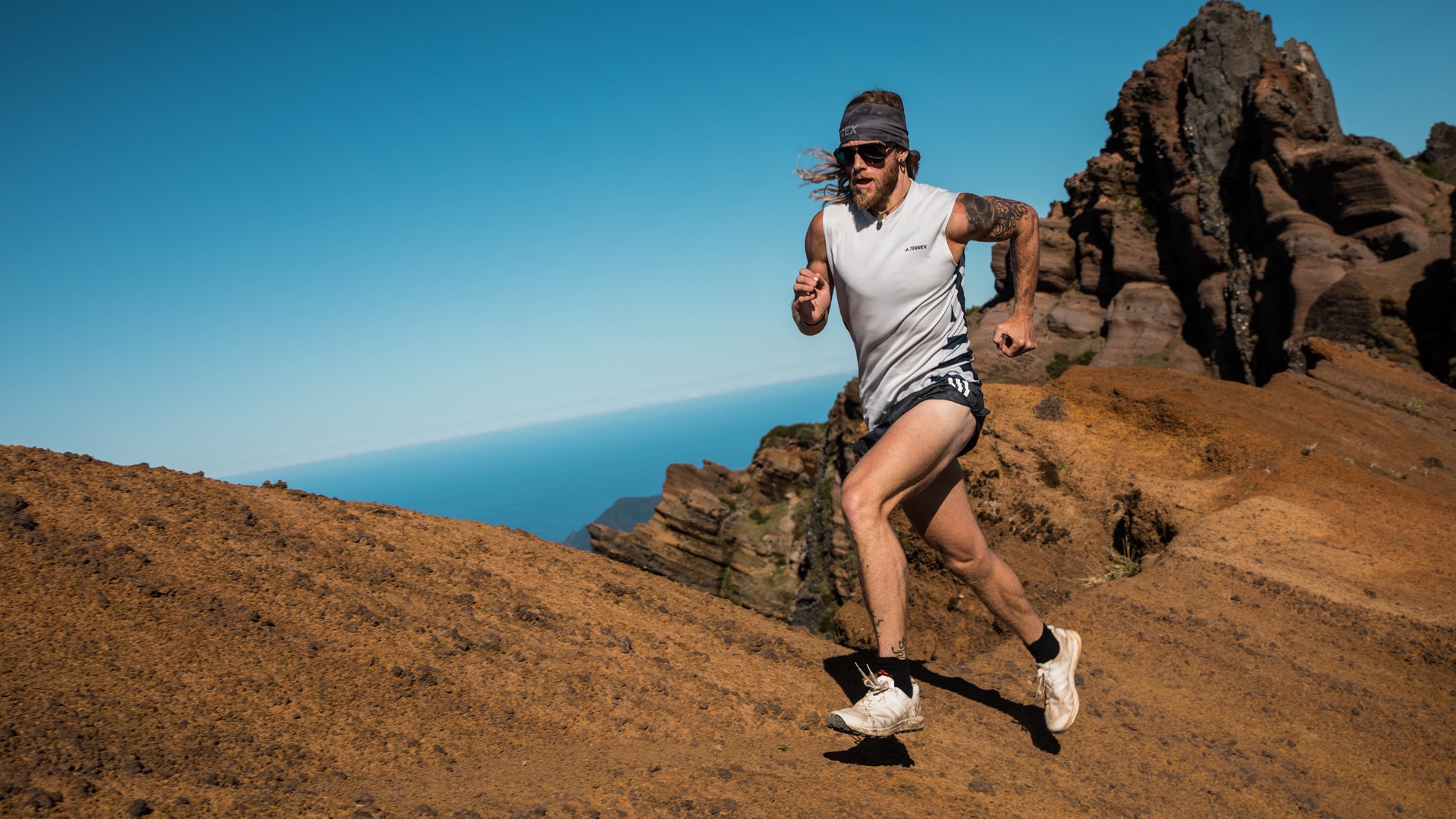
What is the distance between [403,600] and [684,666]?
160 centimetres

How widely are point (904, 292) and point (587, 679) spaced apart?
8.28ft

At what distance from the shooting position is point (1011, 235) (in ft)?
14.5

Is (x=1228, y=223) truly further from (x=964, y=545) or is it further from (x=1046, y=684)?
(x=964, y=545)

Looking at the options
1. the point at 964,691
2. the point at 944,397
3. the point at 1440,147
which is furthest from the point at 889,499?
the point at 1440,147

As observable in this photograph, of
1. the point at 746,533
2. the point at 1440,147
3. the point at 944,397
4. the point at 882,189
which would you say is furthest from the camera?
the point at 1440,147

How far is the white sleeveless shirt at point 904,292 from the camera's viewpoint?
4203mm

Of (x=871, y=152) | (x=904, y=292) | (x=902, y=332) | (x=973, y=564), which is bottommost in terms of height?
(x=973, y=564)

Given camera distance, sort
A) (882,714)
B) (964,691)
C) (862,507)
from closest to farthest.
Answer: (882,714)
(862,507)
(964,691)

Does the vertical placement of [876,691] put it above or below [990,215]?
below

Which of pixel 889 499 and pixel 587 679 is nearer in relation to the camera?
pixel 889 499

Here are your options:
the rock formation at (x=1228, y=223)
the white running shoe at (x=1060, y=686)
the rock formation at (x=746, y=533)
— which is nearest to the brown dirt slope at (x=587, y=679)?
the white running shoe at (x=1060, y=686)

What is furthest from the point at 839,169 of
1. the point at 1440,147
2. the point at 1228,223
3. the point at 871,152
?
the point at 1440,147

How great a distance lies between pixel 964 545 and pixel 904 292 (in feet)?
4.37

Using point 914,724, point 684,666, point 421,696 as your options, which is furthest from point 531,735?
point 914,724
